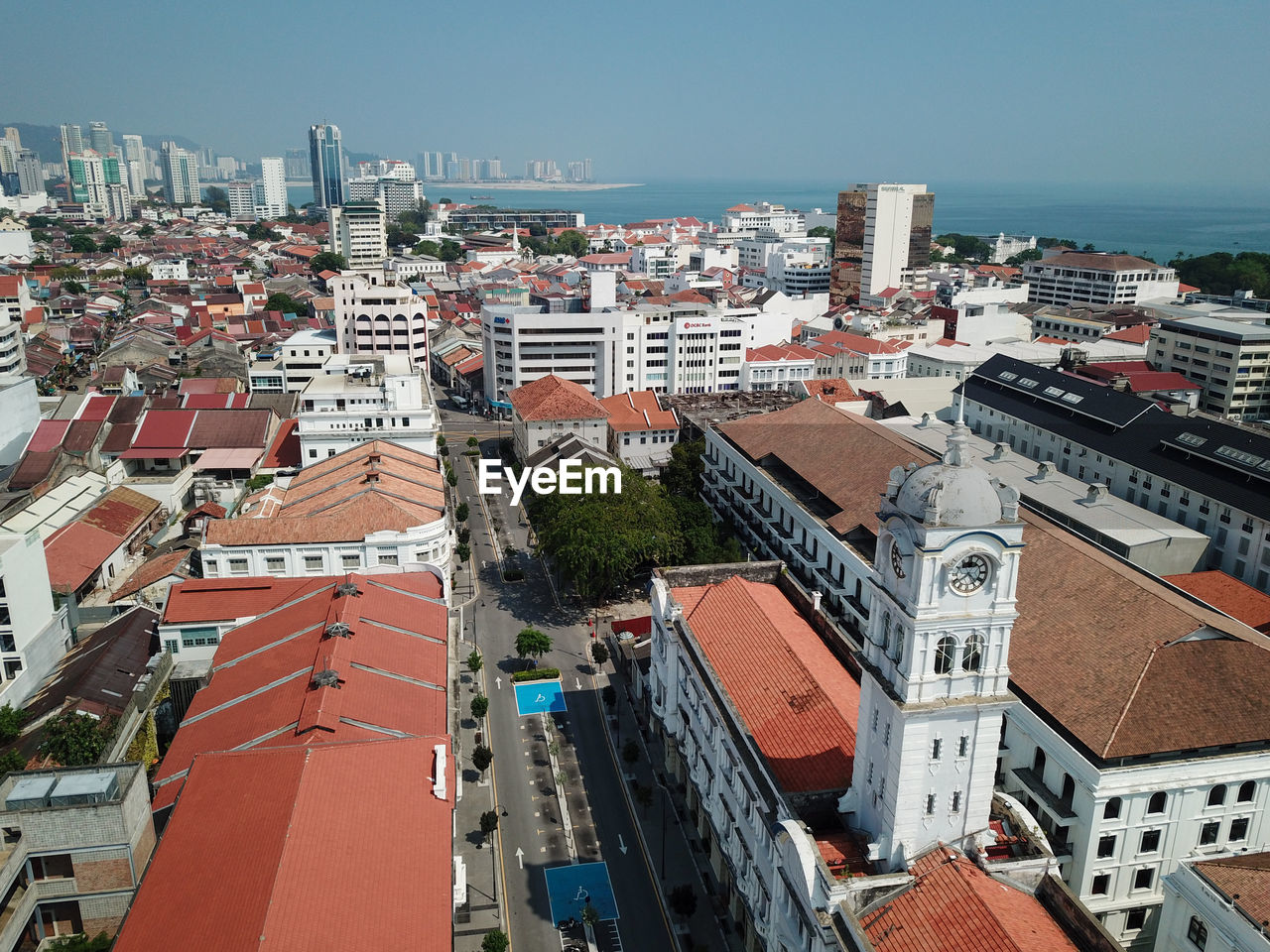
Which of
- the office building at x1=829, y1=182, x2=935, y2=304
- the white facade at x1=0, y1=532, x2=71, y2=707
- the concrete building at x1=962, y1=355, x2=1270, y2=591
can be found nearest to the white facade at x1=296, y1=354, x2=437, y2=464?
the white facade at x1=0, y1=532, x2=71, y2=707

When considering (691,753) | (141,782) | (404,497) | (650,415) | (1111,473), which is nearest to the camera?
(141,782)

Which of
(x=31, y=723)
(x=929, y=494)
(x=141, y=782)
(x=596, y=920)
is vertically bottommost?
(x=596, y=920)

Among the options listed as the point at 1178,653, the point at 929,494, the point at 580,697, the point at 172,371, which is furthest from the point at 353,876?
the point at 172,371

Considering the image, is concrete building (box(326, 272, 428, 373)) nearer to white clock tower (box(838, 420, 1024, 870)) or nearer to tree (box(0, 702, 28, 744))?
tree (box(0, 702, 28, 744))

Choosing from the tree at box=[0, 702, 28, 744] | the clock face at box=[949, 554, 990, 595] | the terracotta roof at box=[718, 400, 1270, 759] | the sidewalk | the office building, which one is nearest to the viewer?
the clock face at box=[949, 554, 990, 595]

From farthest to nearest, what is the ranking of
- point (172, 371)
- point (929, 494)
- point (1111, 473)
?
1. point (172, 371)
2. point (1111, 473)
3. point (929, 494)

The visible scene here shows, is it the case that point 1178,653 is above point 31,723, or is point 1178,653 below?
above

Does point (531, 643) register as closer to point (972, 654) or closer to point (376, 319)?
point (972, 654)

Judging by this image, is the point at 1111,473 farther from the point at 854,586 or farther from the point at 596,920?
the point at 596,920
